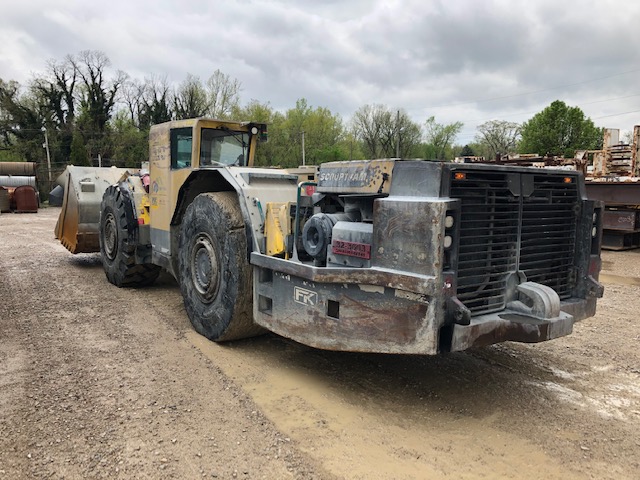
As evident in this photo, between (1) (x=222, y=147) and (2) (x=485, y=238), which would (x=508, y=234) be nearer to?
(2) (x=485, y=238)

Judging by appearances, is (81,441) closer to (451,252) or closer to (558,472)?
(451,252)

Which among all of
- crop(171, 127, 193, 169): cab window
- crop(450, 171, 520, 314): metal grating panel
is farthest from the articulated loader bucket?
crop(450, 171, 520, 314): metal grating panel

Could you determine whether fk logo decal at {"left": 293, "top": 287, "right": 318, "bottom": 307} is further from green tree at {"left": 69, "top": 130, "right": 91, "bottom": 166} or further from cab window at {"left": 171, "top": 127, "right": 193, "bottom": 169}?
green tree at {"left": 69, "top": 130, "right": 91, "bottom": 166}

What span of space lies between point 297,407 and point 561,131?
44.2 meters

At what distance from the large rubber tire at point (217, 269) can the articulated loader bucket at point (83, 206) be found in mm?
4443

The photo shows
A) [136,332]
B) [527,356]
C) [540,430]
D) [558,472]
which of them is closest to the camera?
[558,472]

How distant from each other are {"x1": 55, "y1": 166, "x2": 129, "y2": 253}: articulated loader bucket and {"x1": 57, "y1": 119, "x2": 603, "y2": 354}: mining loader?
449 centimetres

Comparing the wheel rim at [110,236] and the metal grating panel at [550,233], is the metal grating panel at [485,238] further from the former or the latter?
the wheel rim at [110,236]

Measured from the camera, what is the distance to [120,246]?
761 centimetres

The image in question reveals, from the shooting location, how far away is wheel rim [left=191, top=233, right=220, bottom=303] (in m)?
5.18

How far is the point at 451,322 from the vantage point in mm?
3416

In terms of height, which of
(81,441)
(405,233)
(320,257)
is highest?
(405,233)

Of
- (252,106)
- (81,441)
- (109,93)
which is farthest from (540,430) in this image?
(109,93)

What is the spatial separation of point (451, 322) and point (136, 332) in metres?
3.71
